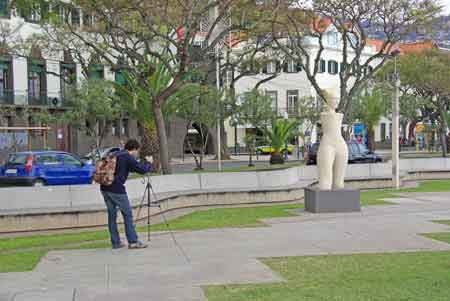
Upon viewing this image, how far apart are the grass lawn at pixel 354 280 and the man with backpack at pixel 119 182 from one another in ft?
8.27

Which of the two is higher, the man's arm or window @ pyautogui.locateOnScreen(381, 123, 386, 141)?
window @ pyautogui.locateOnScreen(381, 123, 386, 141)

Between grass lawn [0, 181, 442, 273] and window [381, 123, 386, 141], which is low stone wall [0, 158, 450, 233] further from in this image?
window [381, 123, 386, 141]

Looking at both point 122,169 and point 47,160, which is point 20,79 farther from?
point 122,169

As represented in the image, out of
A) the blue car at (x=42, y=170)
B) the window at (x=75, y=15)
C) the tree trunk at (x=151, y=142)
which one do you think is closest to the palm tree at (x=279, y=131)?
the tree trunk at (x=151, y=142)

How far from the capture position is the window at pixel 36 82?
4759 cm

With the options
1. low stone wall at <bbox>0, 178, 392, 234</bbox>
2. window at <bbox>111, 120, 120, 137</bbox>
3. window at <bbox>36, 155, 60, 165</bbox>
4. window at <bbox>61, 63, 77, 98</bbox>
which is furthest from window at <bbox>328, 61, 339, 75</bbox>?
window at <bbox>36, 155, 60, 165</bbox>

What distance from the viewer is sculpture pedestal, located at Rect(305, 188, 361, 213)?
16578 millimetres

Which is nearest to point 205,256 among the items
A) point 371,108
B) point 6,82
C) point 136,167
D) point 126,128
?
point 136,167

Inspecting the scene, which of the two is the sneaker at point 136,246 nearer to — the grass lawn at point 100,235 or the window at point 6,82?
the grass lawn at point 100,235

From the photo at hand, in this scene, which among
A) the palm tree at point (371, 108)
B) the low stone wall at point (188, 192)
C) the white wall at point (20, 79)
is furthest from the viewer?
the palm tree at point (371, 108)

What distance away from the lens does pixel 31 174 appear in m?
24.2

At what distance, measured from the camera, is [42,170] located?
24.5 m

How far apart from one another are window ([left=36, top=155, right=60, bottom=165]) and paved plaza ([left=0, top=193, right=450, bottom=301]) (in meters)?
11.6

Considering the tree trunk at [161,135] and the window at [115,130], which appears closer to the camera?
the tree trunk at [161,135]
